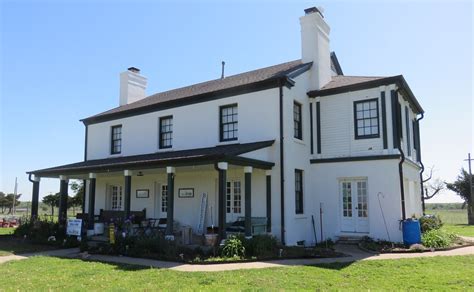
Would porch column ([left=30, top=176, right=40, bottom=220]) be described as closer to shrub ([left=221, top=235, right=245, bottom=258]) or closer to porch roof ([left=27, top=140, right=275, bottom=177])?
porch roof ([left=27, top=140, right=275, bottom=177])

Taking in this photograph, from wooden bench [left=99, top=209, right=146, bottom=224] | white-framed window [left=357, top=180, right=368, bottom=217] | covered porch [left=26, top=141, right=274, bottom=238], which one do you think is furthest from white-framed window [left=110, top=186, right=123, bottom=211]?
white-framed window [left=357, top=180, right=368, bottom=217]

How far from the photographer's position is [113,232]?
13164mm

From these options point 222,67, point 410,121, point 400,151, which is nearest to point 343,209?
point 400,151

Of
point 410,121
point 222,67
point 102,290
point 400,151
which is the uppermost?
point 222,67

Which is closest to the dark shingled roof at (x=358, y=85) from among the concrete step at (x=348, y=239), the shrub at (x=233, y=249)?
the concrete step at (x=348, y=239)

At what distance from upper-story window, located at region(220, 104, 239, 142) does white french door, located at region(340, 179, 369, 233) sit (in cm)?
484

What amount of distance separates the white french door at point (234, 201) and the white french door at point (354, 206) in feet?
13.3

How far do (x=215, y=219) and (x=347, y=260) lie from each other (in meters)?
6.57

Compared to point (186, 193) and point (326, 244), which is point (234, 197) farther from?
point (326, 244)

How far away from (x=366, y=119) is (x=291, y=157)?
11.2 feet

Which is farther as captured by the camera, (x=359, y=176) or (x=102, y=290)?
(x=359, y=176)

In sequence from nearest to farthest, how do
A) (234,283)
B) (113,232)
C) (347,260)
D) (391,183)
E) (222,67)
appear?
(234,283) < (347,260) < (113,232) < (391,183) < (222,67)

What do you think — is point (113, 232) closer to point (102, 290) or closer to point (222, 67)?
point (102, 290)

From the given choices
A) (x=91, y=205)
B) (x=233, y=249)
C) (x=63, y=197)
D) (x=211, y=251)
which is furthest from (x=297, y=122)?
(x=63, y=197)
